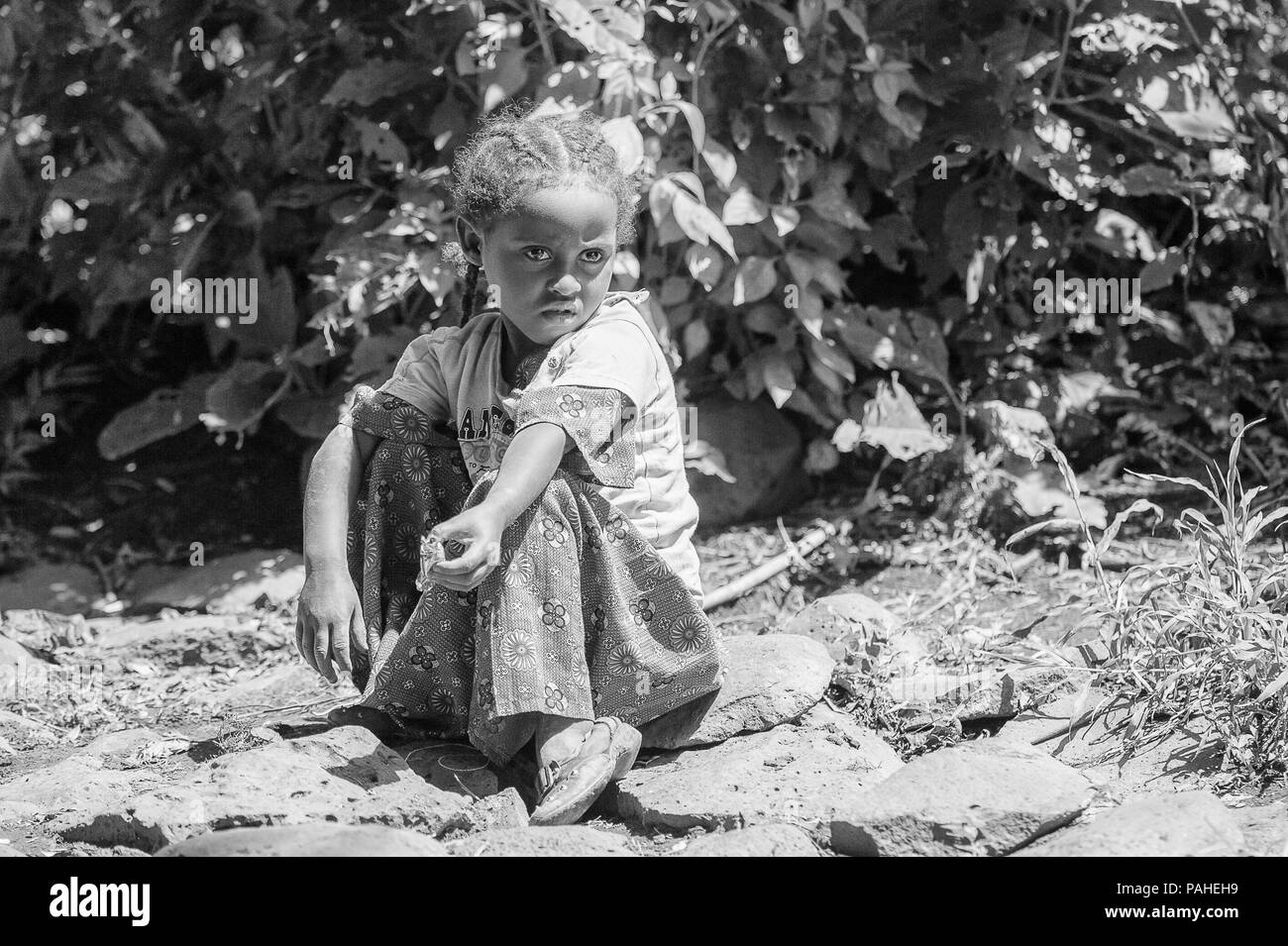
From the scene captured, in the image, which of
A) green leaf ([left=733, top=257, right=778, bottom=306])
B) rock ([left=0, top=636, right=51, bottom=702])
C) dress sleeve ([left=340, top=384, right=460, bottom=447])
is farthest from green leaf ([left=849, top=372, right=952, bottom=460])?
rock ([left=0, top=636, right=51, bottom=702])

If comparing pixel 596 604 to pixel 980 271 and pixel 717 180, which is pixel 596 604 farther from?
pixel 980 271

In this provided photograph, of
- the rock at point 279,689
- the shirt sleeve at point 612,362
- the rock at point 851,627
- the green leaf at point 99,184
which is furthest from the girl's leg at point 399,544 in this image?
the green leaf at point 99,184

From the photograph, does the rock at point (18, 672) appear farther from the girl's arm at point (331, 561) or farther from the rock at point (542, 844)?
the rock at point (542, 844)

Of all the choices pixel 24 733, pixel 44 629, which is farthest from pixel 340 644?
pixel 44 629

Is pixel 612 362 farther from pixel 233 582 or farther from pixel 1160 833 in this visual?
pixel 233 582

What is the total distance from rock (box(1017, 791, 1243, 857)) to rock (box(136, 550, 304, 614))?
7.89 feet

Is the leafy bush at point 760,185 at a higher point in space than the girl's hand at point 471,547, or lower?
higher

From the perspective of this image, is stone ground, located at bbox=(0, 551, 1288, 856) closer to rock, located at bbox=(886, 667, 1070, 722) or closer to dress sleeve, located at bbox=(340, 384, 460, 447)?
rock, located at bbox=(886, 667, 1070, 722)

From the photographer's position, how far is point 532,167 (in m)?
2.64

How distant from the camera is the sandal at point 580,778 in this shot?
246cm

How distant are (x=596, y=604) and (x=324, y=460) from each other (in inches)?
22.0

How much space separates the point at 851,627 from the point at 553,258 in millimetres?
1147
